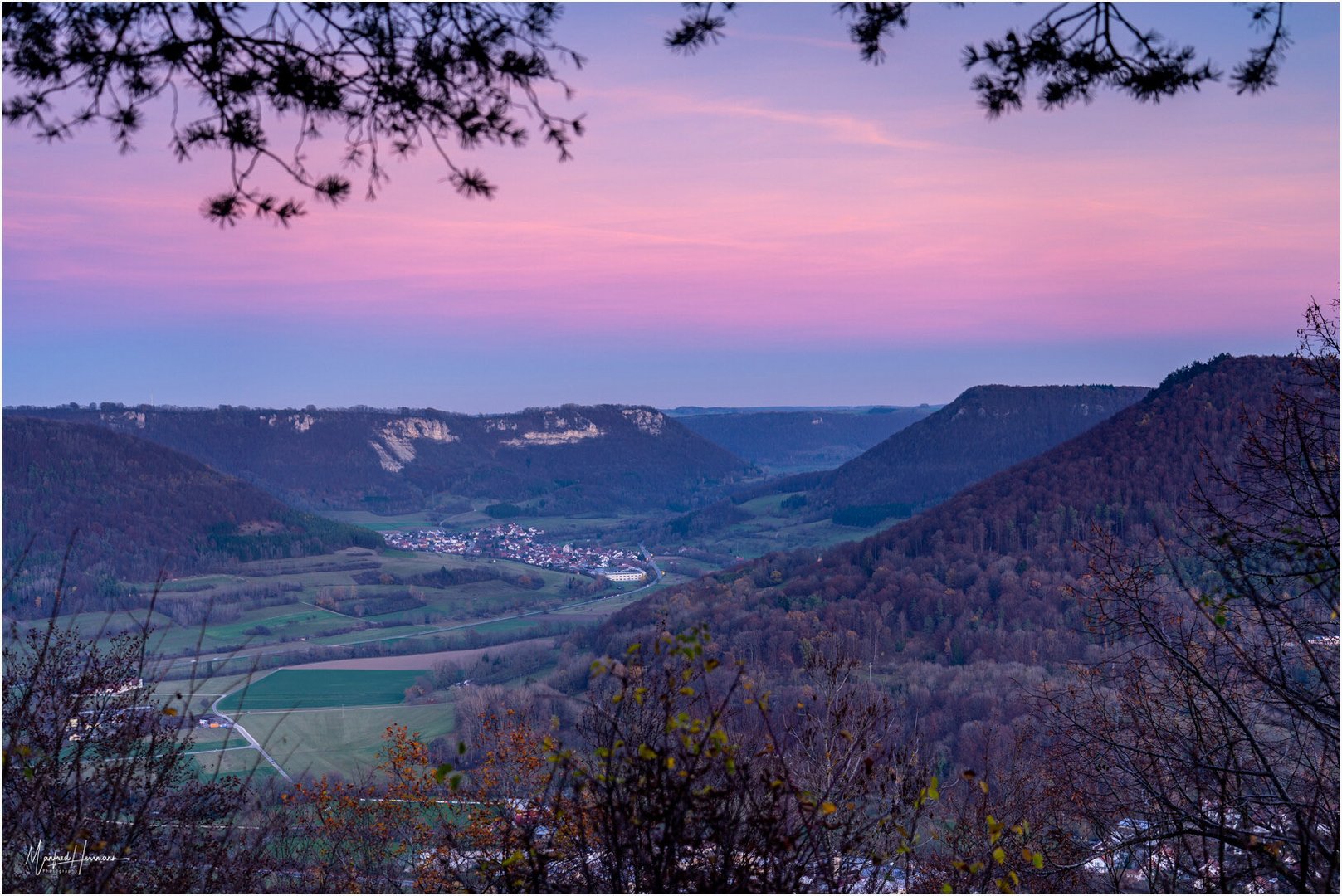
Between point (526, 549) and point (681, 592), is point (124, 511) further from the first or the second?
point (526, 549)

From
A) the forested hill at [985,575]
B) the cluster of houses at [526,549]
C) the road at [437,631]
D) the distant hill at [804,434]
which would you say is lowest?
the road at [437,631]

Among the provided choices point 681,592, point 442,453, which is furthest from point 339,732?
point 442,453

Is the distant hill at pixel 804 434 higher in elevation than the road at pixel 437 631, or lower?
higher

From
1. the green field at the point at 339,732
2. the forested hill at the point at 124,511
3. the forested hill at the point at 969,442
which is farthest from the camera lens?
the forested hill at the point at 969,442

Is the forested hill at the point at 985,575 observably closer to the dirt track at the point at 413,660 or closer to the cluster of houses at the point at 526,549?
the dirt track at the point at 413,660

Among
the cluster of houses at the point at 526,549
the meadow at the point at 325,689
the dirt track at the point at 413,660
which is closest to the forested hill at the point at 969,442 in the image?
the cluster of houses at the point at 526,549

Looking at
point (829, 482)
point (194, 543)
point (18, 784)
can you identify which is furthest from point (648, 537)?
point (18, 784)

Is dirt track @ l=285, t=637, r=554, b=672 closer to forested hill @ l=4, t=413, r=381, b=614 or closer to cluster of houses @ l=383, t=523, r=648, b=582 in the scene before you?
forested hill @ l=4, t=413, r=381, b=614
